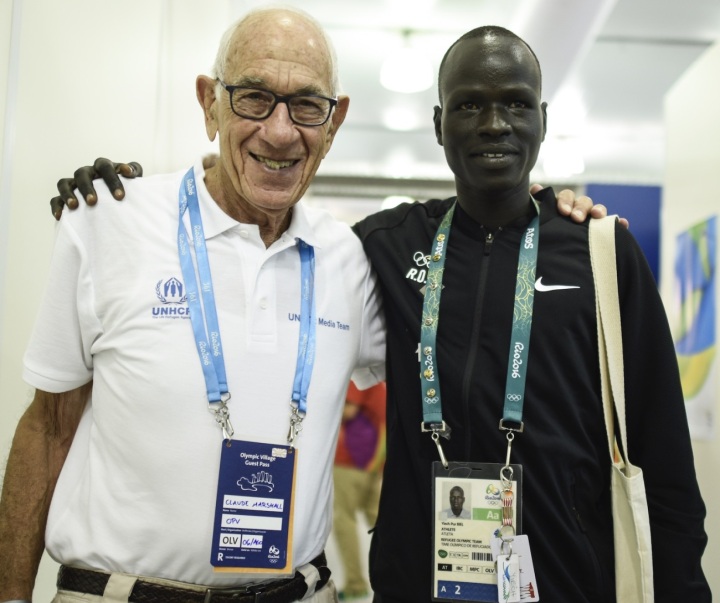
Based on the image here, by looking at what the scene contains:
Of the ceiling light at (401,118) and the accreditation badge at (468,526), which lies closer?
the accreditation badge at (468,526)

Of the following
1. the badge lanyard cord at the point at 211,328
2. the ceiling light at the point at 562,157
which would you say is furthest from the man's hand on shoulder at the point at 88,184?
the ceiling light at the point at 562,157

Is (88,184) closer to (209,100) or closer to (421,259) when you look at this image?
(209,100)

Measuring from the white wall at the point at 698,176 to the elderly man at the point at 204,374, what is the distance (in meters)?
2.27

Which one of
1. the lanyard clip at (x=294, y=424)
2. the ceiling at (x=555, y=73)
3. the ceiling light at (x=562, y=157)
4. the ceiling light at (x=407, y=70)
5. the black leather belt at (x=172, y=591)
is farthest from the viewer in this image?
the ceiling light at (x=562, y=157)

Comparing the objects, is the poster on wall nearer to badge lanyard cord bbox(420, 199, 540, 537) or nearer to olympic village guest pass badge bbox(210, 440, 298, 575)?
badge lanyard cord bbox(420, 199, 540, 537)

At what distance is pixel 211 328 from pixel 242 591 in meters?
0.56

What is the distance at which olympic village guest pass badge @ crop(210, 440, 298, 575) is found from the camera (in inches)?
57.7

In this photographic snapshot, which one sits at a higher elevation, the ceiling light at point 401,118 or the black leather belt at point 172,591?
the ceiling light at point 401,118

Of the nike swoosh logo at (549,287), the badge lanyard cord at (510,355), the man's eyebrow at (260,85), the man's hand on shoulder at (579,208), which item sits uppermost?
the man's eyebrow at (260,85)

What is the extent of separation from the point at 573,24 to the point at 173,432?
401 centimetres

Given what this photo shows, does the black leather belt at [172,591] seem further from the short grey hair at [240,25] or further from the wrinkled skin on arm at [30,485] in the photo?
the short grey hair at [240,25]

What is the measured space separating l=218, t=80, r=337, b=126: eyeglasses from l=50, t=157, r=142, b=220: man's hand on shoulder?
12.6 inches

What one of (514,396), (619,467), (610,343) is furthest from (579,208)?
(619,467)

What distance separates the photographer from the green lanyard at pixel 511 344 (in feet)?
5.33
